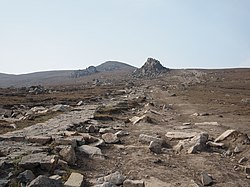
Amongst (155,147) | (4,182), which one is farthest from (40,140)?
(4,182)

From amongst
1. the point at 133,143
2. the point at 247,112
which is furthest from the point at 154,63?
the point at 133,143

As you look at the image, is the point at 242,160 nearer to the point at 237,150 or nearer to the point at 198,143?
the point at 237,150

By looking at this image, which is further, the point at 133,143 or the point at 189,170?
the point at 133,143

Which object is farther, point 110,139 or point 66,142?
point 110,139

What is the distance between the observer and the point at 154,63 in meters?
168

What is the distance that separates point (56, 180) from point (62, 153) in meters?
2.48

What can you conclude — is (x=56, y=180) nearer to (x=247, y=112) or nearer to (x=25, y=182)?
(x=25, y=182)

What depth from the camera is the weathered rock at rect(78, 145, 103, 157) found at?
10430 millimetres

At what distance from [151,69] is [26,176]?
158578 millimetres

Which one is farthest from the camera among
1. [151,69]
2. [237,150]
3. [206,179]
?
[151,69]

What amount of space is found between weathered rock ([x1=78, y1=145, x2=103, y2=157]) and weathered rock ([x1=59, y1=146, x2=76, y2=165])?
105cm

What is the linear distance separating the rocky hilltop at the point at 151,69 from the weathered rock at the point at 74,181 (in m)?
149

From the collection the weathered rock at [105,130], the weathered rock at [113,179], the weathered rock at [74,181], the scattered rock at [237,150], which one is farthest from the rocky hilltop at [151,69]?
the weathered rock at [74,181]

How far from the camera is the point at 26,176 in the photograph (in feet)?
24.5
